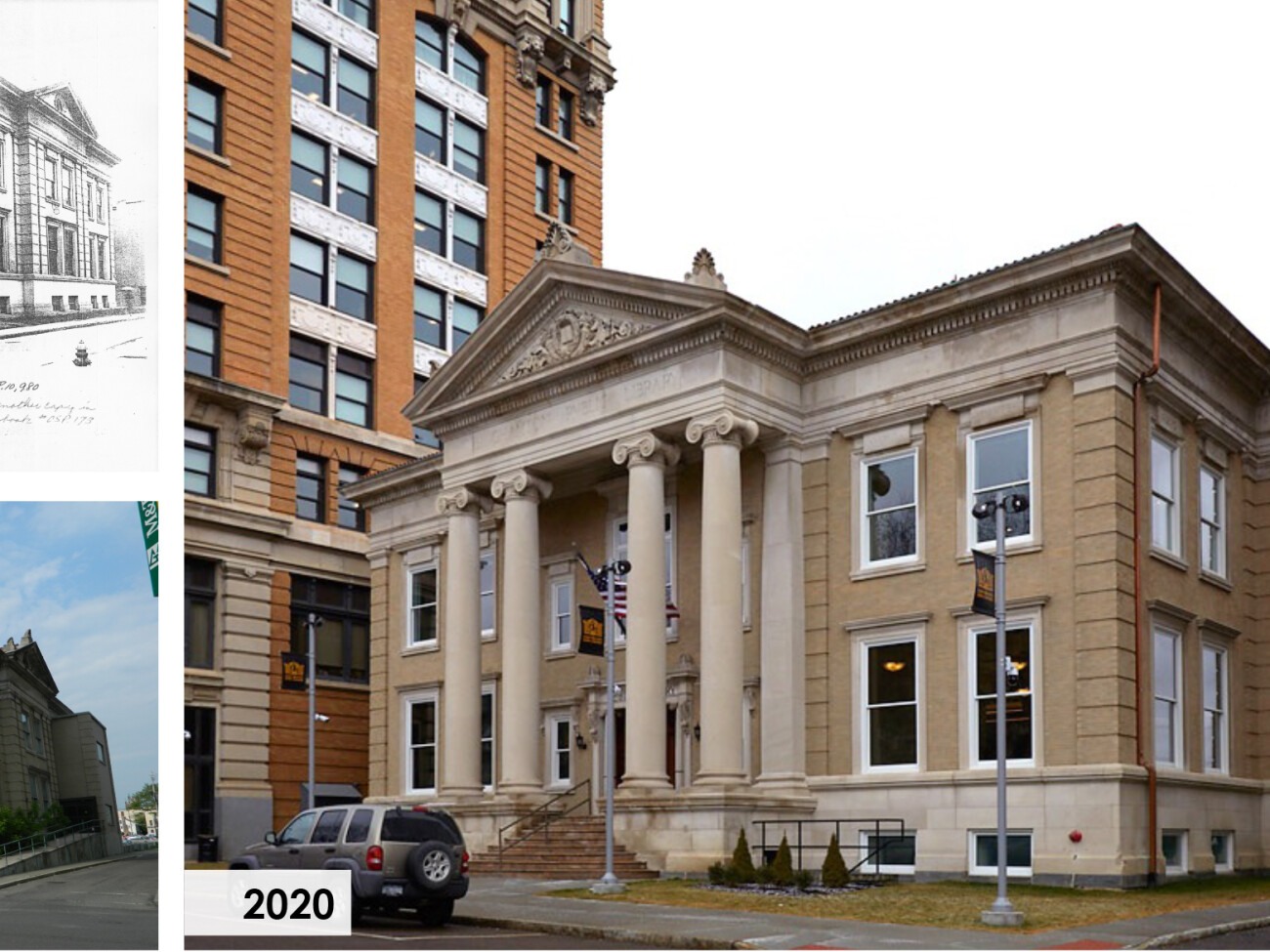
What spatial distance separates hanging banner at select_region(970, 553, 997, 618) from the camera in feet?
72.9

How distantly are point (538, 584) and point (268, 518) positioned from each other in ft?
44.3

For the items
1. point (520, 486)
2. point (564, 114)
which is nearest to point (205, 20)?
point (564, 114)

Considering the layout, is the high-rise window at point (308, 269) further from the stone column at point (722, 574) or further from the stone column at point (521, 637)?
the stone column at point (722, 574)

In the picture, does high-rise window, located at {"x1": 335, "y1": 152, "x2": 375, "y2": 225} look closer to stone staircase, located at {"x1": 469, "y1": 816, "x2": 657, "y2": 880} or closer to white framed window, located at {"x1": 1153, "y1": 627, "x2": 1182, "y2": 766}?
stone staircase, located at {"x1": 469, "y1": 816, "x2": 657, "y2": 880}

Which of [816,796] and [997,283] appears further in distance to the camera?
[816,796]

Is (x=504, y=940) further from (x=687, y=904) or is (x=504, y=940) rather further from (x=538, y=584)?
(x=538, y=584)

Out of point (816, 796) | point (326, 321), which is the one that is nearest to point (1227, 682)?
point (816, 796)

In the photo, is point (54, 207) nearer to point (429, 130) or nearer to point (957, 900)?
point (957, 900)

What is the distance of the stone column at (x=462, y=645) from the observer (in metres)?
36.5

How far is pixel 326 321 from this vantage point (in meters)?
50.2

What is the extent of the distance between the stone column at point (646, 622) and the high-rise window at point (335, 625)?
18.4 m

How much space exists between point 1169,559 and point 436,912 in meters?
15.6

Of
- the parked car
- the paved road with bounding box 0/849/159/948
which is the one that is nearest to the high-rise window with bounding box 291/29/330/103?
the parked car

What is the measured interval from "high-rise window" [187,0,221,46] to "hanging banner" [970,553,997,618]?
3437cm
